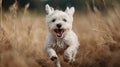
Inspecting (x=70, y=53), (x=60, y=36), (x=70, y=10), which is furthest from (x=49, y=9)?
(x=70, y=53)

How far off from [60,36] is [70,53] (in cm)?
22

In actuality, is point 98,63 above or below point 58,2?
below

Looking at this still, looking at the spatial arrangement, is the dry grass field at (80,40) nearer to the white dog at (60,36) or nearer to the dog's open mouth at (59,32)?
the white dog at (60,36)

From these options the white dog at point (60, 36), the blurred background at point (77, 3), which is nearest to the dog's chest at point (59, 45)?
the white dog at point (60, 36)

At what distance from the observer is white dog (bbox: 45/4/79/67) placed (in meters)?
6.92

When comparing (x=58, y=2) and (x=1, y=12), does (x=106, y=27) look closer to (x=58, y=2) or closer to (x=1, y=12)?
(x=58, y=2)

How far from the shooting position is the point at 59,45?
7.17m

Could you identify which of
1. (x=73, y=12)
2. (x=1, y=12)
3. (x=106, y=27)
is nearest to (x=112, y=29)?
(x=106, y=27)

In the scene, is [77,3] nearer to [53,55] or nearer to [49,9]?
[49,9]

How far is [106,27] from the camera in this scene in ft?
24.9

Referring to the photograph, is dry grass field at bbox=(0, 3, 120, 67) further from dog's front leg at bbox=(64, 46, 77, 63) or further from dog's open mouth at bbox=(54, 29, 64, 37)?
dog's open mouth at bbox=(54, 29, 64, 37)

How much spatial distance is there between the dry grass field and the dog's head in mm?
448

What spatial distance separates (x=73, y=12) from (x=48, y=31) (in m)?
0.33

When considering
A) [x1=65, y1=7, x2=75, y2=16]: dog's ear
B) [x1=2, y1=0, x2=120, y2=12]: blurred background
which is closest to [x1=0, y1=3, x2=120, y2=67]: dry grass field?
[x1=2, y1=0, x2=120, y2=12]: blurred background
